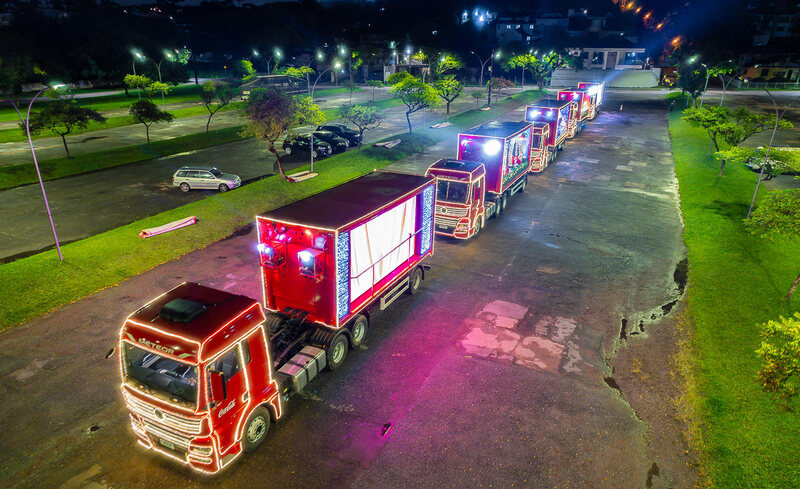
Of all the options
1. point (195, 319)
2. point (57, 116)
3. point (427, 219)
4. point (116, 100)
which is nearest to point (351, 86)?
point (116, 100)

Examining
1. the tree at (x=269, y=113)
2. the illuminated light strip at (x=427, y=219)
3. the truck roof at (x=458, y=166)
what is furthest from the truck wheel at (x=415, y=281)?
the tree at (x=269, y=113)

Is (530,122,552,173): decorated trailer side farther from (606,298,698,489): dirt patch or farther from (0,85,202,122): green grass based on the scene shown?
(0,85,202,122): green grass

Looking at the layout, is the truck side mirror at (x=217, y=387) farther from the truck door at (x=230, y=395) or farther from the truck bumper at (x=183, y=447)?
the truck bumper at (x=183, y=447)

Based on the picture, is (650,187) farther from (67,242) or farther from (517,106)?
(517,106)

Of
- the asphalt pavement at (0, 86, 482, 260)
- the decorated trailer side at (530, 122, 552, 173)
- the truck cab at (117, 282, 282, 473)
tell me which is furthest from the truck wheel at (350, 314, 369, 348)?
the decorated trailer side at (530, 122, 552, 173)

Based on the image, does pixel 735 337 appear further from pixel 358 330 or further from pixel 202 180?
pixel 202 180

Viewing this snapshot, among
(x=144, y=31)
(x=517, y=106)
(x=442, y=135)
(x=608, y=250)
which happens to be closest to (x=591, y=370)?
(x=608, y=250)
